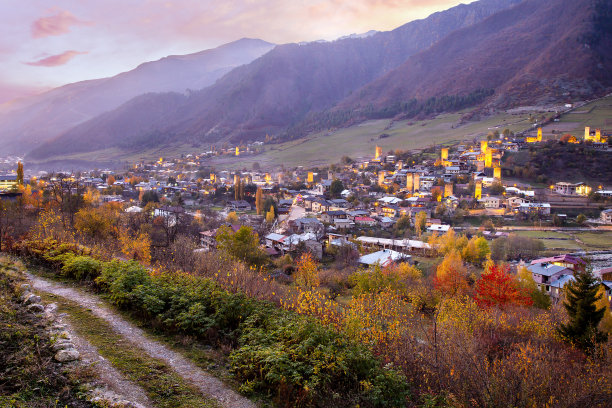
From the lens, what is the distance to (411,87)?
519 ft

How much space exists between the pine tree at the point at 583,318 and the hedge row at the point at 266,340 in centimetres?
866

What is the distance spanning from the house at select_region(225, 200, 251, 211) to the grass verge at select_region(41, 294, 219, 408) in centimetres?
4270

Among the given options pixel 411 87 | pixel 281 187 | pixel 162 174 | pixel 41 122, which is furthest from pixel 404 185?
pixel 41 122

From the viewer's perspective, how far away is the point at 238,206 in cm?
4925

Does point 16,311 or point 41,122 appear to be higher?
point 41,122

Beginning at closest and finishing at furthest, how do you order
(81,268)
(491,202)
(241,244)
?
1. (81,268)
2. (241,244)
3. (491,202)

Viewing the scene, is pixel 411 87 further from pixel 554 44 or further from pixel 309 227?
pixel 309 227

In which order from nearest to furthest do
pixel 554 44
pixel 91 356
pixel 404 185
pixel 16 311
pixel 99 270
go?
pixel 91 356, pixel 16 311, pixel 99 270, pixel 404 185, pixel 554 44

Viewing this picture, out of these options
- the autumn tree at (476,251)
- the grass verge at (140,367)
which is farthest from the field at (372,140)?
the grass verge at (140,367)

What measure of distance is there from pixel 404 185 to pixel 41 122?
213 meters

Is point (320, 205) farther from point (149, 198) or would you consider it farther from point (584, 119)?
point (584, 119)

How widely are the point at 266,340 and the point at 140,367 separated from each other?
1.59 meters

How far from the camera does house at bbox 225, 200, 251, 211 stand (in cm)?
4862

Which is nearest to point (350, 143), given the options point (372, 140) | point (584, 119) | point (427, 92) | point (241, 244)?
point (372, 140)
